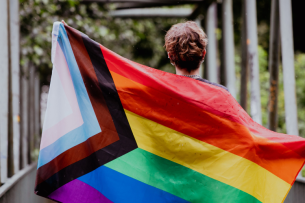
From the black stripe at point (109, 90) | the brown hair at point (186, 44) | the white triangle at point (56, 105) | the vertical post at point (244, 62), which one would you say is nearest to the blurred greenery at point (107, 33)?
the brown hair at point (186, 44)

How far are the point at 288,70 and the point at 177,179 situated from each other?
2.25 m

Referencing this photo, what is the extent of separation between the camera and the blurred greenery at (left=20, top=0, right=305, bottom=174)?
542 cm

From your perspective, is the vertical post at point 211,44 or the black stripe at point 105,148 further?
the vertical post at point 211,44

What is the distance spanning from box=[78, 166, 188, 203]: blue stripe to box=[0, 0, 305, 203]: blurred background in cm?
114

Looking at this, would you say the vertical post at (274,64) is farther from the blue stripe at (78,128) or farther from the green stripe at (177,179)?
→ the blue stripe at (78,128)

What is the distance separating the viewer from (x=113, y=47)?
1099 cm

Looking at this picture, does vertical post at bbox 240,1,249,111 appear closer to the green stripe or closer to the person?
the person

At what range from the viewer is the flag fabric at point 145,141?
6.73 feet

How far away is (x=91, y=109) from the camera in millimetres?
2197

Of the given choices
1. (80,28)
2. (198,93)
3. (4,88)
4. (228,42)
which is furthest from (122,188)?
(228,42)

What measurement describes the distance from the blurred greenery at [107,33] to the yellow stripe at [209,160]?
0.83 meters

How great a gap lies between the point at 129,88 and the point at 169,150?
51 centimetres

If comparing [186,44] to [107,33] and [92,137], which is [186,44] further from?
[107,33]

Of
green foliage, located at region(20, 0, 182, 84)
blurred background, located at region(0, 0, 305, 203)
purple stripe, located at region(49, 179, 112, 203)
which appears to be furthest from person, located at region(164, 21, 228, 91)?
green foliage, located at region(20, 0, 182, 84)
